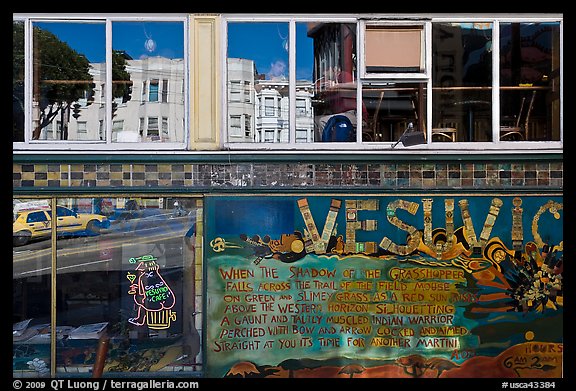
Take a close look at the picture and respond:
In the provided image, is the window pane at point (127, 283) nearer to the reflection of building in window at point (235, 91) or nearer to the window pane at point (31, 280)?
the window pane at point (31, 280)

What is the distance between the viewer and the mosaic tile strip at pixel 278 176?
7574mm

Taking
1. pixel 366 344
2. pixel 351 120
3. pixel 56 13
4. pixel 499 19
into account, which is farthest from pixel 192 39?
pixel 366 344

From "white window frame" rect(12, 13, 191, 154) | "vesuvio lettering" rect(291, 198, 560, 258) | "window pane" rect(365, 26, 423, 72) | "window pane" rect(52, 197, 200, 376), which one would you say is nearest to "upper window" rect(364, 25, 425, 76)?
"window pane" rect(365, 26, 423, 72)

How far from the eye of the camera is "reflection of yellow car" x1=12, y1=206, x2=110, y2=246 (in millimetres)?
7574

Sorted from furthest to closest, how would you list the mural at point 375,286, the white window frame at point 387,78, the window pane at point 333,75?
1. the window pane at point 333,75
2. the white window frame at point 387,78
3. the mural at point 375,286

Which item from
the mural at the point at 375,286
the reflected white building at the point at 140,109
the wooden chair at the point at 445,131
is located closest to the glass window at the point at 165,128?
the reflected white building at the point at 140,109

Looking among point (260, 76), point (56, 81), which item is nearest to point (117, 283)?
point (56, 81)

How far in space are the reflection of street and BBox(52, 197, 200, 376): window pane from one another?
1 cm

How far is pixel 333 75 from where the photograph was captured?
7848mm

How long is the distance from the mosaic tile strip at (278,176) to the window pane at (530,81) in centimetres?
65

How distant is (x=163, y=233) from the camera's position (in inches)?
299

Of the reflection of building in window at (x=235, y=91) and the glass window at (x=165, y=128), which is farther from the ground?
the reflection of building in window at (x=235, y=91)

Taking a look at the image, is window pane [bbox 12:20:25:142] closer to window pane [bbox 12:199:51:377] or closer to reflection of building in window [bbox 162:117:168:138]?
window pane [bbox 12:199:51:377]

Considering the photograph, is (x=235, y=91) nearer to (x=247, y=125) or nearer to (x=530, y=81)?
(x=247, y=125)
